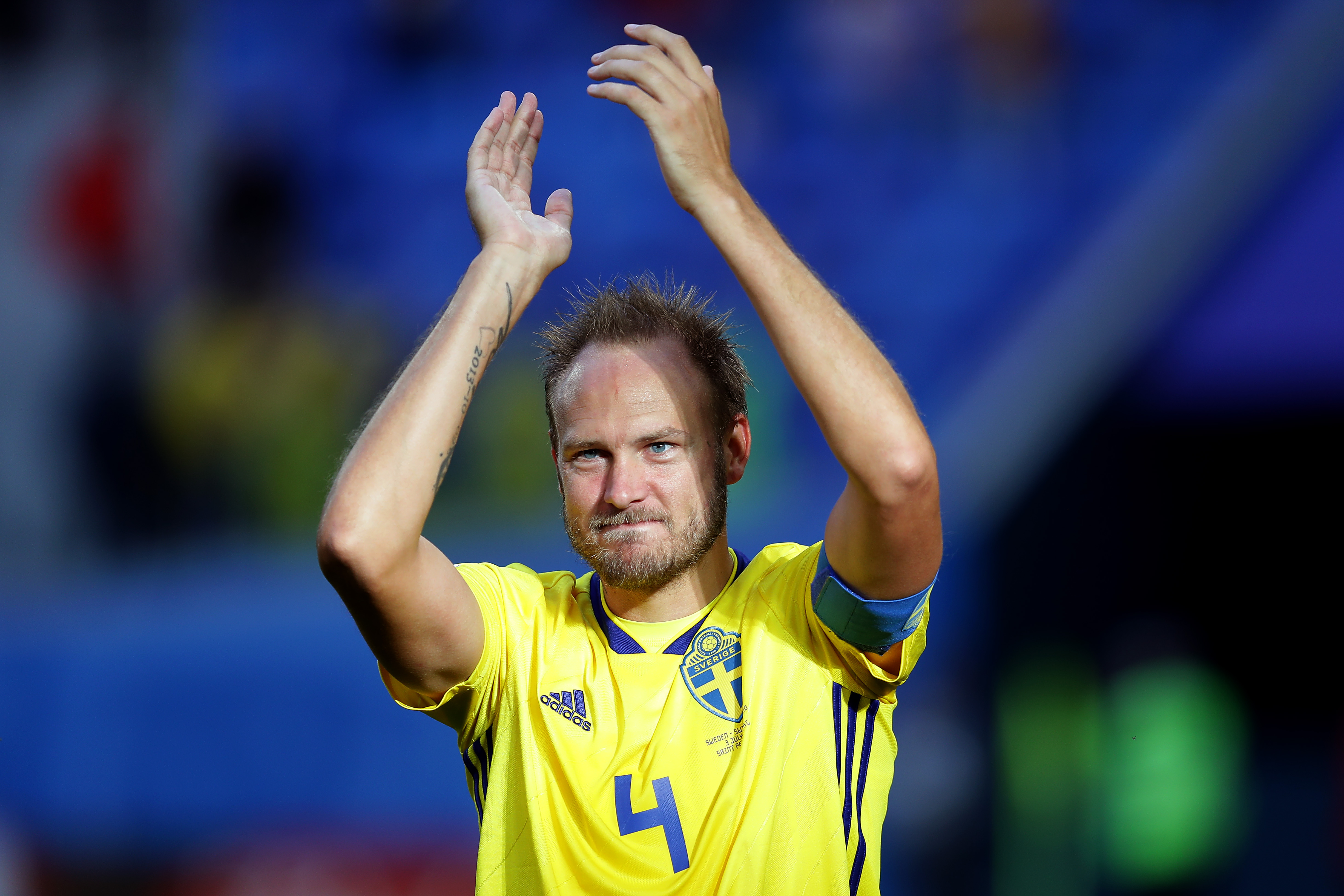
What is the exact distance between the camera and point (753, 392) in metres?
7.16

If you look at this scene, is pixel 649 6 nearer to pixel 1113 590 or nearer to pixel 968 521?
pixel 968 521

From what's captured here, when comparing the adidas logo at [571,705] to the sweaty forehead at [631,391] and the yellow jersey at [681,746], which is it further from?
the sweaty forehead at [631,391]

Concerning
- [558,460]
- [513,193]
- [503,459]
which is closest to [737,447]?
[558,460]

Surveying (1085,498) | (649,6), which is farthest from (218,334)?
(1085,498)

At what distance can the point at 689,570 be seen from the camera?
229 cm

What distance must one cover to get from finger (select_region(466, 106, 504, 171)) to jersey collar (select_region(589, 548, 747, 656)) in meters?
0.89

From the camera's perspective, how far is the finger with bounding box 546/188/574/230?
2.33 m

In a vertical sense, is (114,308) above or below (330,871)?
above

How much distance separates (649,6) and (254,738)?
18.9 feet

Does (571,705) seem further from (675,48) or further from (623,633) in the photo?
(675,48)

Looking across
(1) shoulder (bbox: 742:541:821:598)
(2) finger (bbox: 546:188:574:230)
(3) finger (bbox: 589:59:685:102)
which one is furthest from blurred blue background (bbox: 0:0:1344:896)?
(3) finger (bbox: 589:59:685:102)

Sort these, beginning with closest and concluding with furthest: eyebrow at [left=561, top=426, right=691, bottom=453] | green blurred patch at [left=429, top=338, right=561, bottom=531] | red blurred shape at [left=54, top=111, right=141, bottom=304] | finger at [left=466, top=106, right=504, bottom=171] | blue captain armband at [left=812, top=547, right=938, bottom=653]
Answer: blue captain armband at [left=812, top=547, right=938, bottom=653] → eyebrow at [left=561, top=426, right=691, bottom=453] → finger at [left=466, top=106, right=504, bottom=171] → green blurred patch at [left=429, top=338, right=561, bottom=531] → red blurred shape at [left=54, top=111, right=141, bottom=304]

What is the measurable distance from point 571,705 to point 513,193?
103 cm

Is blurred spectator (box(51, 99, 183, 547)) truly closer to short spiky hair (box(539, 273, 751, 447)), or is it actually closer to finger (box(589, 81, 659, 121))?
short spiky hair (box(539, 273, 751, 447))
